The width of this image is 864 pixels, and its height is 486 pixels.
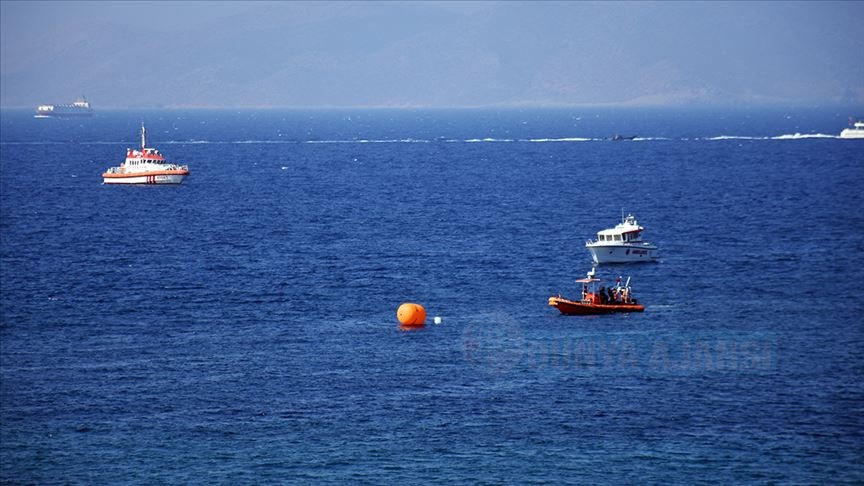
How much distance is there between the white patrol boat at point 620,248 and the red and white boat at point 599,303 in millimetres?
21505

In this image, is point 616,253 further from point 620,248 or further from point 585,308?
point 585,308

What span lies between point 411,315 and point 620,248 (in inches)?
1459

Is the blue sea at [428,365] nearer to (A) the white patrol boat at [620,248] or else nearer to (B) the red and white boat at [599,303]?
(A) the white patrol boat at [620,248]

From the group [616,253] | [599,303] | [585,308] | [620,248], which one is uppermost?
[620,248]

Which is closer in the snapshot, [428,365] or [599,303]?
[428,365]

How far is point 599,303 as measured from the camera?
114250 millimetres

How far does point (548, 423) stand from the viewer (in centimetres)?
8300

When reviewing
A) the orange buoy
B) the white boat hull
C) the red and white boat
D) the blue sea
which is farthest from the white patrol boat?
the orange buoy

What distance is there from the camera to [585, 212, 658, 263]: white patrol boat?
455 ft

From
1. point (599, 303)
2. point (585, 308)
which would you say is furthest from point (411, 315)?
point (599, 303)

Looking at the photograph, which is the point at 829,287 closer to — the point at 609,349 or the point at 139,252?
the point at 609,349

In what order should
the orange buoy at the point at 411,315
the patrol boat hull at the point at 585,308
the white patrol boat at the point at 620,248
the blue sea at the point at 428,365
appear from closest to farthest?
1. the blue sea at the point at 428,365
2. the orange buoy at the point at 411,315
3. the patrol boat hull at the point at 585,308
4. the white patrol boat at the point at 620,248

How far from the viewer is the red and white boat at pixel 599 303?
4451 inches

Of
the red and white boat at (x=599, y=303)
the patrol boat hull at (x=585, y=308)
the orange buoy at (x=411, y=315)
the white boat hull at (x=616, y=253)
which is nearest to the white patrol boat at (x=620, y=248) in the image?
the white boat hull at (x=616, y=253)
